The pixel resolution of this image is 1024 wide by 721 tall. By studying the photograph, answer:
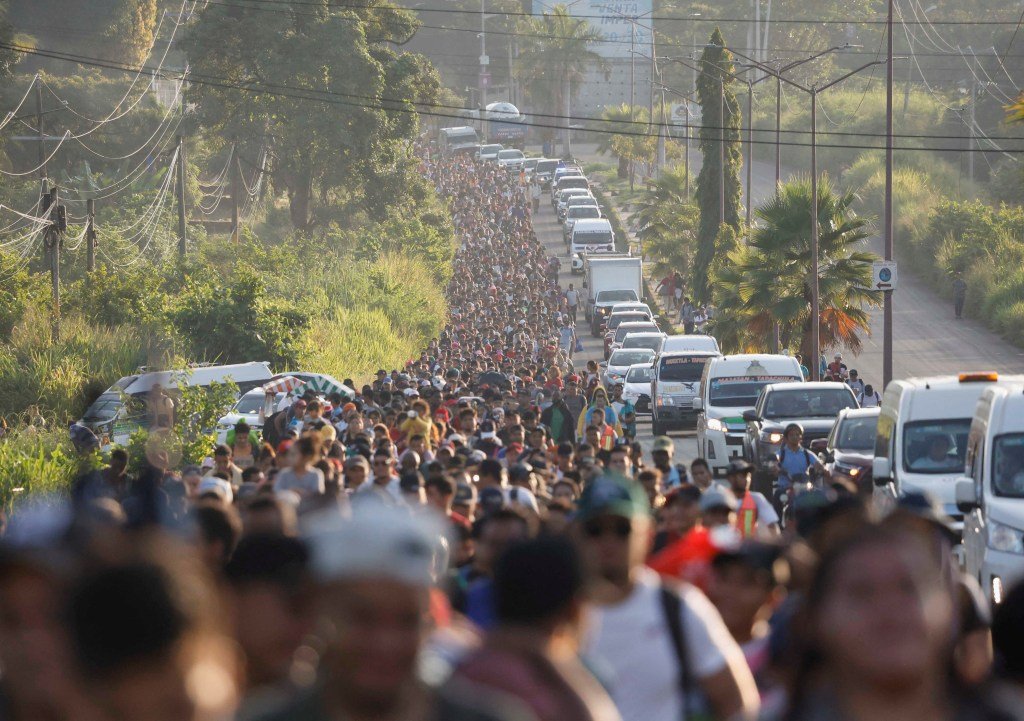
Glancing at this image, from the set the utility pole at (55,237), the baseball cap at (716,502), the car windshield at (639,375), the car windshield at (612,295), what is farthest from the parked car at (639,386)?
the baseball cap at (716,502)

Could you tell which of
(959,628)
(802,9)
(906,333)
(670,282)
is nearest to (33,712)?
(959,628)

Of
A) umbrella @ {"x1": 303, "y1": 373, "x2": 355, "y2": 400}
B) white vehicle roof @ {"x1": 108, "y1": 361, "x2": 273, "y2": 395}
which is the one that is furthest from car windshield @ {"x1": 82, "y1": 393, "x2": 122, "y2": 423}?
umbrella @ {"x1": 303, "y1": 373, "x2": 355, "y2": 400}

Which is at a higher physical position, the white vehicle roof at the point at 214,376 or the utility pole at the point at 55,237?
the utility pole at the point at 55,237

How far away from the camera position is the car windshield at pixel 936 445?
16.5 m

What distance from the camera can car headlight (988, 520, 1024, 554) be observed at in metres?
12.7

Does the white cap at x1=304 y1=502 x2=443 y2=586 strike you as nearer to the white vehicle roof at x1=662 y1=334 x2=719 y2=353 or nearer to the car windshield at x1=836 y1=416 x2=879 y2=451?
the car windshield at x1=836 y1=416 x2=879 y2=451

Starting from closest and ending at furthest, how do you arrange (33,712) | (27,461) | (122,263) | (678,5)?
(33,712) < (27,461) < (122,263) < (678,5)

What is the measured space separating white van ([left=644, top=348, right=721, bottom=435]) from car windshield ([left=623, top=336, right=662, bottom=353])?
1128cm

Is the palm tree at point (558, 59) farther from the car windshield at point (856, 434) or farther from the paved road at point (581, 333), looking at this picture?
the car windshield at point (856, 434)

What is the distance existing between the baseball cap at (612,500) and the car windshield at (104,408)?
22541mm

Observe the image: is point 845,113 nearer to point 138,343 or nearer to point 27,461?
point 138,343

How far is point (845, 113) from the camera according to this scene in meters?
108

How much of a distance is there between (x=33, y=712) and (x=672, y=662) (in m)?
1.81

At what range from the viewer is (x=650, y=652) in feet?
17.2
